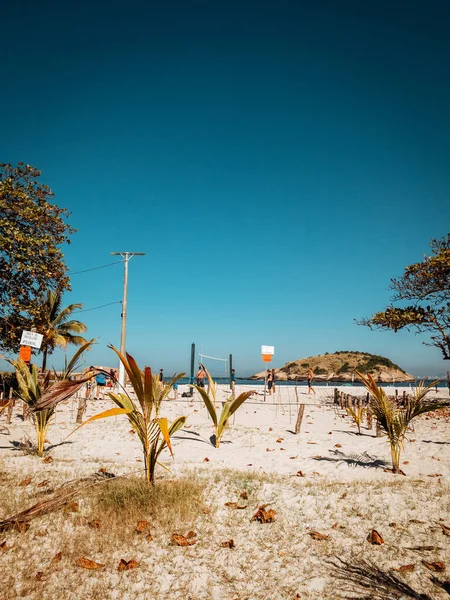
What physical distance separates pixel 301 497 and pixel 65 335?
26232 mm

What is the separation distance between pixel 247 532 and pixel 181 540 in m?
0.74

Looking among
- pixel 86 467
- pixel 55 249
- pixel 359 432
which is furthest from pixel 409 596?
pixel 55 249

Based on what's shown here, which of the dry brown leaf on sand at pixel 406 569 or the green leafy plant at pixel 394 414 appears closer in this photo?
the dry brown leaf on sand at pixel 406 569

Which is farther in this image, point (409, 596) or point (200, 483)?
point (200, 483)

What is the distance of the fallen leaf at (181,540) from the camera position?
11.0ft

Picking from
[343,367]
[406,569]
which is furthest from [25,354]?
[343,367]

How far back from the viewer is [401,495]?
4.64 meters

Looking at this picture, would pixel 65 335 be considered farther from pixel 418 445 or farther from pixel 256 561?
pixel 256 561

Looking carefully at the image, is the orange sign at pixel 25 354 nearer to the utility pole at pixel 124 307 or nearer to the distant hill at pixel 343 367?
the utility pole at pixel 124 307

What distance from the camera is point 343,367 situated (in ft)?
216

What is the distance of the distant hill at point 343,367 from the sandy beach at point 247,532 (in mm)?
57728

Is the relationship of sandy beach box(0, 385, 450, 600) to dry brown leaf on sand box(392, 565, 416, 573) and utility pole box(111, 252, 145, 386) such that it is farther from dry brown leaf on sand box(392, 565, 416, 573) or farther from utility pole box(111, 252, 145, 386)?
utility pole box(111, 252, 145, 386)

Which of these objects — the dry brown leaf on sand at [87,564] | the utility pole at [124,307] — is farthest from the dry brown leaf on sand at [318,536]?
the utility pole at [124,307]

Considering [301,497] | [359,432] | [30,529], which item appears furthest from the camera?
[359,432]
